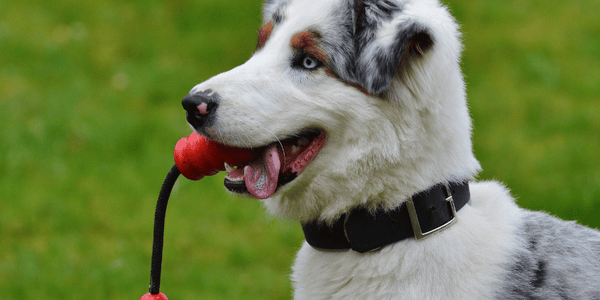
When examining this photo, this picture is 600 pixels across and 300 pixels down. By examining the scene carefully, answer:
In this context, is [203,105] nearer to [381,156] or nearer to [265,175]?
[265,175]

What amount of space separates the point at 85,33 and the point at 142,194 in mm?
3622

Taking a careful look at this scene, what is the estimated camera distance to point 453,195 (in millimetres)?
2619

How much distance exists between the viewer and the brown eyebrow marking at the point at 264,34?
9.43 ft

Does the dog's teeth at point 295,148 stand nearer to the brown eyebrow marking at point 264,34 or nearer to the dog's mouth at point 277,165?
the dog's mouth at point 277,165

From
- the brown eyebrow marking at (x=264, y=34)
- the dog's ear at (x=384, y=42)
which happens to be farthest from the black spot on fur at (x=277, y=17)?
the dog's ear at (x=384, y=42)

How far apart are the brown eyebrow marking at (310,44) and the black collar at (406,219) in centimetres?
71

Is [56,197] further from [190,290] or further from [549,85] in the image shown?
[549,85]

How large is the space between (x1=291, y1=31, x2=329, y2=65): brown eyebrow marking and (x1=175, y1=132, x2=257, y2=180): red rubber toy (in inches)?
20.7

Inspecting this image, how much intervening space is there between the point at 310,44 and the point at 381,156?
1.96ft

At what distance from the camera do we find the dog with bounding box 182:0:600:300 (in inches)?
99.0

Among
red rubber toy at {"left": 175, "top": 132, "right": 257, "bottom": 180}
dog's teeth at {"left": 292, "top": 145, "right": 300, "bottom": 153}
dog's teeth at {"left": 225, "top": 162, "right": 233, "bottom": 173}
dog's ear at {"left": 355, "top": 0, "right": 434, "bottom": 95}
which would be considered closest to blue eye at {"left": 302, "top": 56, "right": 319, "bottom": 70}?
dog's ear at {"left": 355, "top": 0, "right": 434, "bottom": 95}

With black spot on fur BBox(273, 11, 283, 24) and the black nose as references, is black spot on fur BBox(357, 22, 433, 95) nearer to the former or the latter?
black spot on fur BBox(273, 11, 283, 24)

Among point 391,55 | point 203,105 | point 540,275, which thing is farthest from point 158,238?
point 540,275

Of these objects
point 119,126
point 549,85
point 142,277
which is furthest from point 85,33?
point 549,85
